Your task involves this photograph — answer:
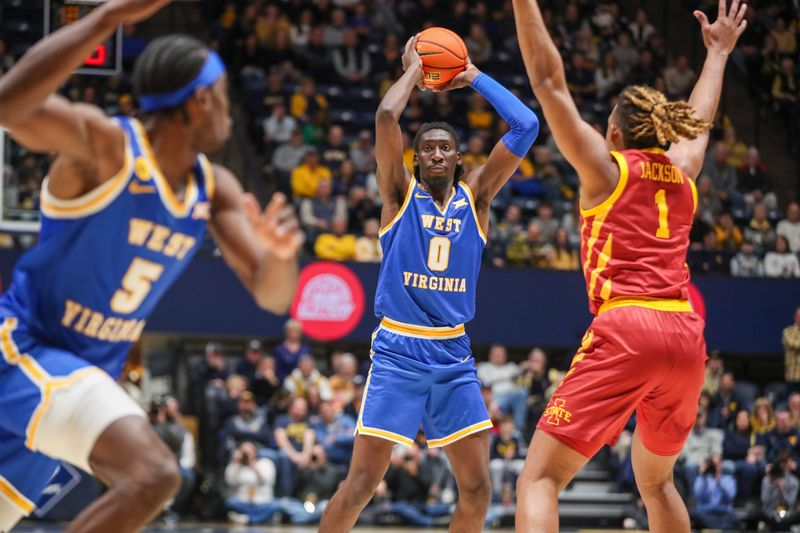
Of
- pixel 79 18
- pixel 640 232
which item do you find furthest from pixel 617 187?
pixel 79 18

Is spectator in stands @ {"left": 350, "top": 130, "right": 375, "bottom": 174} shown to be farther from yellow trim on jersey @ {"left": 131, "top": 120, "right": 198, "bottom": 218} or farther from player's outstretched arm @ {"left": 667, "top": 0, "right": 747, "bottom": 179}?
yellow trim on jersey @ {"left": 131, "top": 120, "right": 198, "bottom": 218}

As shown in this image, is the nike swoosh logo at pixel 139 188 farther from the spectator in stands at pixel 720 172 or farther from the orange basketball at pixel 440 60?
the spectator in stands at pixel 720 172

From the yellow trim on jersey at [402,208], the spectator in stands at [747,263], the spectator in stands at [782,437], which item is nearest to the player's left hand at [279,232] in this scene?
the yellow trim on jersey at [402,208]

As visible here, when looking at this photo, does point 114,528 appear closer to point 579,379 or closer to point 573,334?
point 579,379

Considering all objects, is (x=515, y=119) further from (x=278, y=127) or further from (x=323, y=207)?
(x=278, y=127)

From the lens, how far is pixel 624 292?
568cm

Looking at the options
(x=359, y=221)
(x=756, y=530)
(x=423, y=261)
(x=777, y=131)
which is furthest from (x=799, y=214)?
(x=423, y=261)

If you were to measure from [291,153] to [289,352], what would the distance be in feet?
13.0

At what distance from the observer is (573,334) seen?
52.5ft

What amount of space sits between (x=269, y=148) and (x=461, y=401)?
1193cm

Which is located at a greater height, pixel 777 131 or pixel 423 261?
pixel 777 131

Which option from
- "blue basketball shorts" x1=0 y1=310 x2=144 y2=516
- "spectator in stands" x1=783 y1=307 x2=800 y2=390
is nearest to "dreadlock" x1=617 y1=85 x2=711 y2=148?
"blue basketball shorts" x1=0 y1=310 x2=144 y2=516

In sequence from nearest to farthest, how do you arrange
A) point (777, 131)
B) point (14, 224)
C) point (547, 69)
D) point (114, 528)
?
point (114, 528) < point (547, 69) < point (14, 224) < point (777, 131)

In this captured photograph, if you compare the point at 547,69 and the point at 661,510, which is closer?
the point at 547,69
